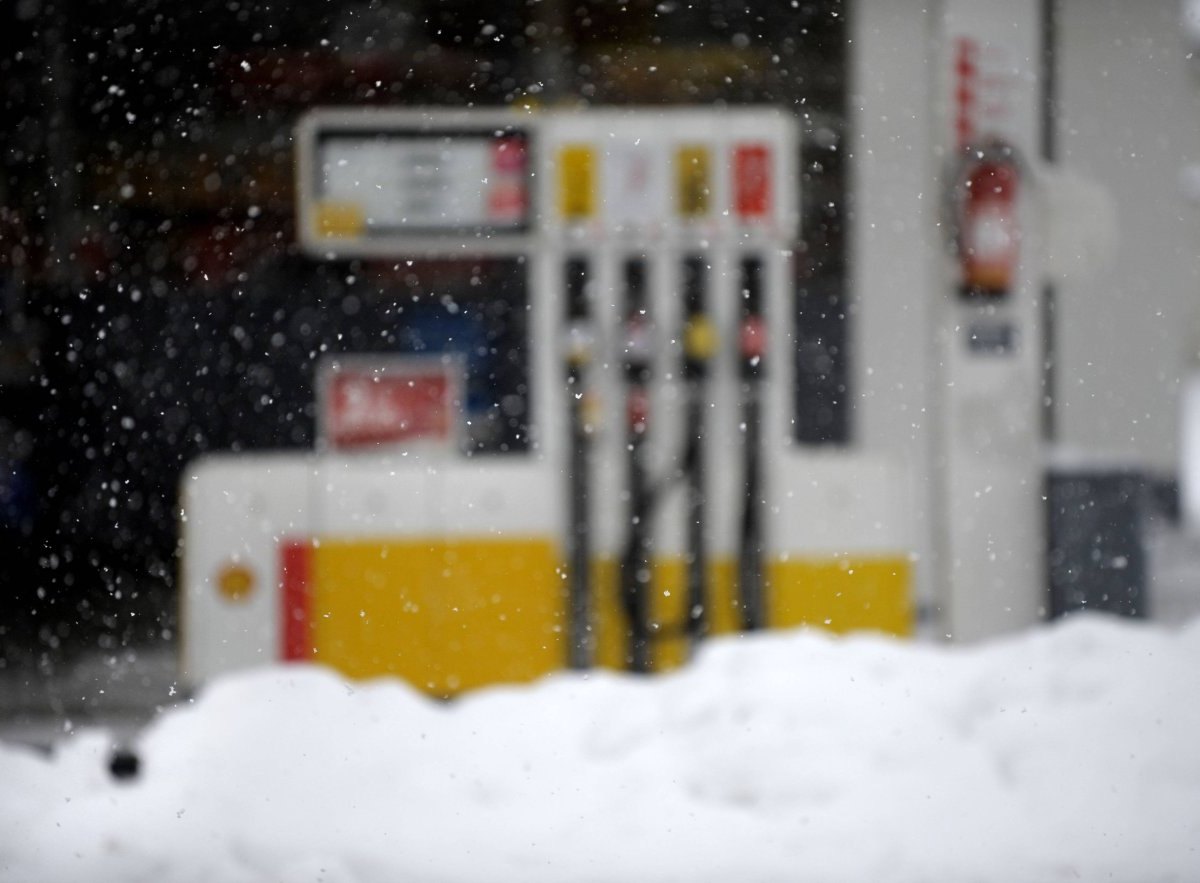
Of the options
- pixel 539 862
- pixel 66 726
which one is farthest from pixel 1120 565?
pixel 66 726

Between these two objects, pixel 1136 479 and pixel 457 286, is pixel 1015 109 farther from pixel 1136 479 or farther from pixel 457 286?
pixel 457 286

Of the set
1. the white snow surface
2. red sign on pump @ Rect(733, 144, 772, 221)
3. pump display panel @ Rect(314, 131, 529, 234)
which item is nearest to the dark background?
red sign on pump @ Rect(733, 144, 772, 221)

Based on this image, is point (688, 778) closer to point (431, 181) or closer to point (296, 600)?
point (296, 600)

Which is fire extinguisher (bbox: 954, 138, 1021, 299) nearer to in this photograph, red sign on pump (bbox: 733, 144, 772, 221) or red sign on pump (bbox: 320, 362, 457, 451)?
red sign on pump (bbox: 733, 144, 772, 221)

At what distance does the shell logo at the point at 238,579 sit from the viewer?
13.5 feet

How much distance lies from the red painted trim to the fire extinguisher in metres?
2.13

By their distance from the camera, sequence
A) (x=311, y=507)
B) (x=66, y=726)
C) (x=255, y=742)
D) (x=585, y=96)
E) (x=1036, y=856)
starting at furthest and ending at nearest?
(x=585, y=96) < (x=66, y=726) < (x=311, y=507) < (x=255, y=742) < (x=1036, y=856)

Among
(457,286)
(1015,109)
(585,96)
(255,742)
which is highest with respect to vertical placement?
(585,96)

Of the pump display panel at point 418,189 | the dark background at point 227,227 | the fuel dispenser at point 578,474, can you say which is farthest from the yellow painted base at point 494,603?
the dark background at point 227,227

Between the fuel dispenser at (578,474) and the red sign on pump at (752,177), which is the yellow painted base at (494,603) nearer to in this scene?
the fuel dispenser at (578,474)

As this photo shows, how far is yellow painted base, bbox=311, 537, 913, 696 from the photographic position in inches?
162

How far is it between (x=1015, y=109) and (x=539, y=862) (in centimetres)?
278

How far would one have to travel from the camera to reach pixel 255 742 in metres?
3.23

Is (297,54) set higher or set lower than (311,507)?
higher
